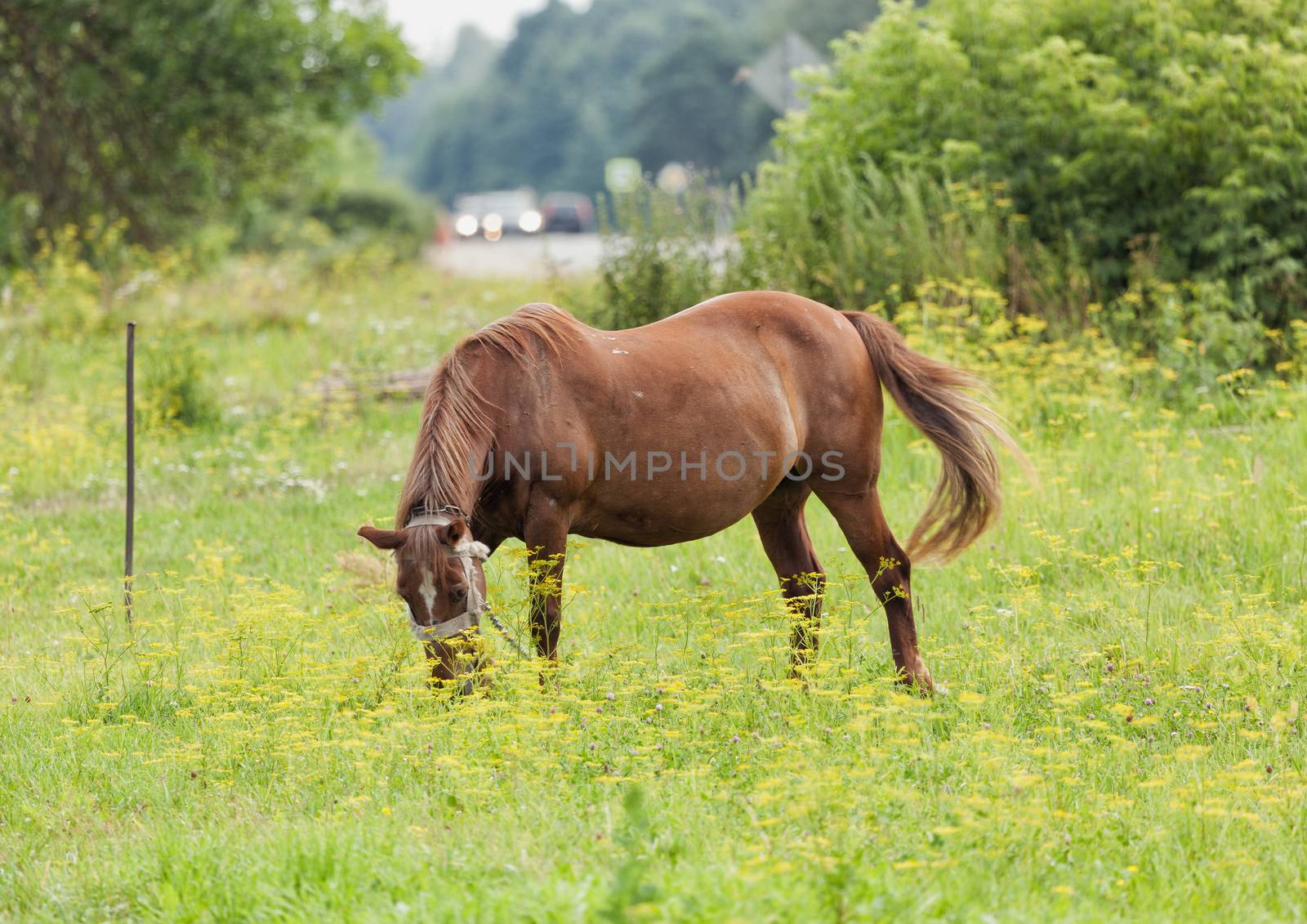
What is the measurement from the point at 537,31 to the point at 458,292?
3203 inches

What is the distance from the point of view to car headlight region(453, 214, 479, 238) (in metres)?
42.5

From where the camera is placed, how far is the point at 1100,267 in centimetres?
1048

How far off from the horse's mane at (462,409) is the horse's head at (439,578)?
13 centimetres

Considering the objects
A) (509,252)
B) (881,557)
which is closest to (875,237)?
(881,557)

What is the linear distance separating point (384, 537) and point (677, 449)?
55.6 inches

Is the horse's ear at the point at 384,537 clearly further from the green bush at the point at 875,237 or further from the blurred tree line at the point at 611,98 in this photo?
the blurred tree line at the point at 611,98

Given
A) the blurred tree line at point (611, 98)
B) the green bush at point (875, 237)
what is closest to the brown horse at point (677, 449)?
the green bush at point (875, 237)

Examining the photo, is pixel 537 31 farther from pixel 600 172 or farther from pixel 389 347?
pixel 389 347

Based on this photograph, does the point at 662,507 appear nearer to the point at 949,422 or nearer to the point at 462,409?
the point at 462,409

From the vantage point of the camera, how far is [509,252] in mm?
32000

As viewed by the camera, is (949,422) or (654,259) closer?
(949,422)

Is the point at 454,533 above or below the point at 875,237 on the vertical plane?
below

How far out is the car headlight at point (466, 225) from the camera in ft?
139

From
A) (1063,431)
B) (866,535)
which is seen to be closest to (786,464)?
(866,535)
